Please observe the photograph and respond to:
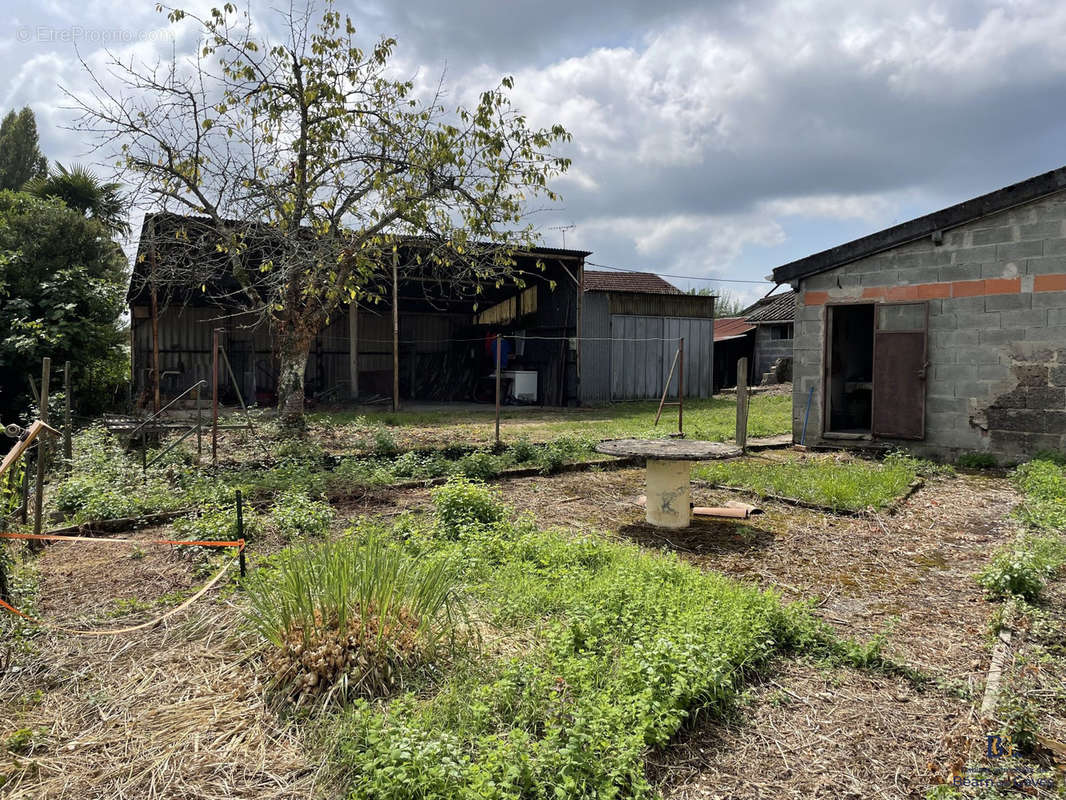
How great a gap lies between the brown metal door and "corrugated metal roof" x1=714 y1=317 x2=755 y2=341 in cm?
1673

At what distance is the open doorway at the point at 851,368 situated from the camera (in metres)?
12.1

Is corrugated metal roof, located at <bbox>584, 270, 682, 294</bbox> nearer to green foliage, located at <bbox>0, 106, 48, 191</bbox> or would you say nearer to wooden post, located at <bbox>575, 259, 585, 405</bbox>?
wooden post, located at <bbox>575, 259, 585, 405</bbox>

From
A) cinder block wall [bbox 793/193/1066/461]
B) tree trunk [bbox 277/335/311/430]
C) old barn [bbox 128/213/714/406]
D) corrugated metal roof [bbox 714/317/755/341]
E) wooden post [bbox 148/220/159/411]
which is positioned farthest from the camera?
corrugated metal roof [bbox 714/317/755/341]

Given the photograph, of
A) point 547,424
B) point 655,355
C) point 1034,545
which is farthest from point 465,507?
point 655,355

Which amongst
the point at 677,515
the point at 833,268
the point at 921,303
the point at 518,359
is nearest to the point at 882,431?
the point at 921,303

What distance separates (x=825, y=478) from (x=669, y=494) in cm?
272

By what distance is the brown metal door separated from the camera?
389 inches

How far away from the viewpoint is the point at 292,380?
468 inches

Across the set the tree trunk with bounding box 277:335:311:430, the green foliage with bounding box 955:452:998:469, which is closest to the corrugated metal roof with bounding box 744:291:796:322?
the green foliage with bounding box 955:452:998:469

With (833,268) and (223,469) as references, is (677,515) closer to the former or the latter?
(223,469)

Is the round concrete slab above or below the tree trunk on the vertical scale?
below

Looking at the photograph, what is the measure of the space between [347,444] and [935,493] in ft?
27.7

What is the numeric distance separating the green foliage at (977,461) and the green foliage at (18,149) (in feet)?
114

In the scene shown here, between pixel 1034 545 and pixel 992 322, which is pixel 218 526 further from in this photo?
pixel 992 322
